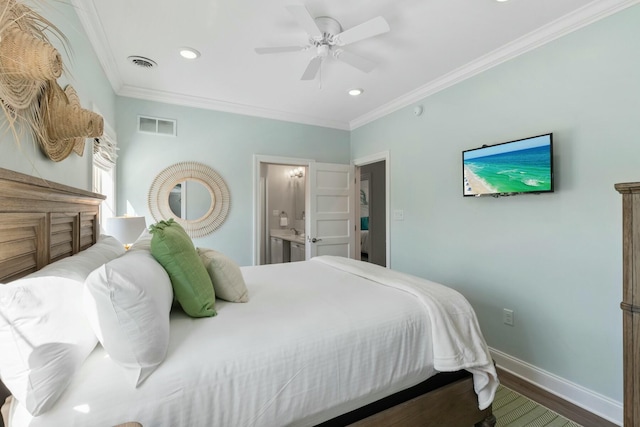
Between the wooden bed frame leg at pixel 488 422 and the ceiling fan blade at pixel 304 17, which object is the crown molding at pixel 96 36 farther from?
the wooden bed frame leg at pixel 488 422

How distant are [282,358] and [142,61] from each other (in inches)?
109

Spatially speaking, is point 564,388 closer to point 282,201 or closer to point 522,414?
point 522,414

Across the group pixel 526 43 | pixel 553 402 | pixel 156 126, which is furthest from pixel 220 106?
pixel 553 402

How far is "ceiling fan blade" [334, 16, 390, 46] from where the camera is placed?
5.67ft

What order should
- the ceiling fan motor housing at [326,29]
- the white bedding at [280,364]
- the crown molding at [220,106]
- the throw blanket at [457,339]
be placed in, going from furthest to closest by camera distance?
the crown molding at [220,106] → the ceiling fan motor housing at [326,29] → the throw blanket at [457,339] → the white bedding at [280,364]

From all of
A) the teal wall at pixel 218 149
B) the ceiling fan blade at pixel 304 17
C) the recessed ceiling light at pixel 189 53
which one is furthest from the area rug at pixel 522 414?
the recessed ceiling light at pixel 189 53

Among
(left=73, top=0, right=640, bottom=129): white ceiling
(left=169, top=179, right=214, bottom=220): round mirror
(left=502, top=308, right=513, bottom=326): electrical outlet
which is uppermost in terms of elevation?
(left=73, top=0, right=640, bottom=129): white ceiling

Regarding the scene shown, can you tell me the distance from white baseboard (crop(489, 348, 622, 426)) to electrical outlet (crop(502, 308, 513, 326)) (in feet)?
0.92

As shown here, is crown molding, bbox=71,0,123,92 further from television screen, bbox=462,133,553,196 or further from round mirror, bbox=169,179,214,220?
television screen, bbox=462,133,553,196

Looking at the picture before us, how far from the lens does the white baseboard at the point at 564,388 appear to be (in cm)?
182

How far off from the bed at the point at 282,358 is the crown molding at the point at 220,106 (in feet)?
6.06

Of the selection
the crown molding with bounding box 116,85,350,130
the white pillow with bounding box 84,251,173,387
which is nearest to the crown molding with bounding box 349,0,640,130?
the crown molding with bounding box 116,85,350,130

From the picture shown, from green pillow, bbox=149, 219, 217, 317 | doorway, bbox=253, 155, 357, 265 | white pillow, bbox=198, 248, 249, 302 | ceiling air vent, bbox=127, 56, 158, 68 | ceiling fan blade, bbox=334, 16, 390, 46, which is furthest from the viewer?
doorway, bbox=253, 155, 357, 265

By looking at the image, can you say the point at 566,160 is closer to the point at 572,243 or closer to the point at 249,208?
the point at 572,243
